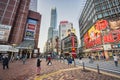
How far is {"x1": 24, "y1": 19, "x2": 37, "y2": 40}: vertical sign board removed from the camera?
4228 centimetres

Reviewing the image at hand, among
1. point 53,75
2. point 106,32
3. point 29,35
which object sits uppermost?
point 29,35

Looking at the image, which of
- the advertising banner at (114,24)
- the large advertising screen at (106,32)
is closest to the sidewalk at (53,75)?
the large advertising screen at (106,32)

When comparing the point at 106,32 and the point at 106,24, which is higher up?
the point at 106,24

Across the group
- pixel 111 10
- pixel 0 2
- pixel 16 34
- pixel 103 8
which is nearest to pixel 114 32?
pixel 111 10

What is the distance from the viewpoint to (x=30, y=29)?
44.2m

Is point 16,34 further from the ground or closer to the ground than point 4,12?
closer to the ground

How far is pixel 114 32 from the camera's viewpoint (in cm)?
3088

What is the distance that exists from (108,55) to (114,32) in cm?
841

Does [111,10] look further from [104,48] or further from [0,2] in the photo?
[0,2]

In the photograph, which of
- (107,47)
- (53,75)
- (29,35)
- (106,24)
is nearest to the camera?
(53,75)

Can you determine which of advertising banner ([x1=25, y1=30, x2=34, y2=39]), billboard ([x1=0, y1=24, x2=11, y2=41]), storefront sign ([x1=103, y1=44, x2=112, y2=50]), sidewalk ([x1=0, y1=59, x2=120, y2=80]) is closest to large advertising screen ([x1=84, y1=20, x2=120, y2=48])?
storefront sign ([x1=103, y1=44, x2=112, y2=50])

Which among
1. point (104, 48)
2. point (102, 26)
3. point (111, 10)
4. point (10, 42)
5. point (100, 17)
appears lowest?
point (104, 48)

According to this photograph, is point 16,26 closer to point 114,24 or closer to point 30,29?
point 30,29

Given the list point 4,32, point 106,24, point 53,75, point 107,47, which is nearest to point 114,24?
point 106,24
